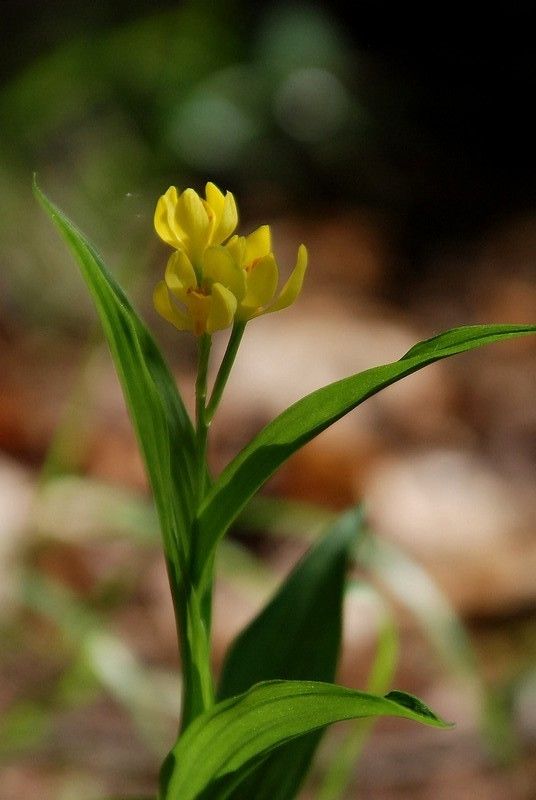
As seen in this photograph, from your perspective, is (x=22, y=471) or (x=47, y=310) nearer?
(x=22, y=471)

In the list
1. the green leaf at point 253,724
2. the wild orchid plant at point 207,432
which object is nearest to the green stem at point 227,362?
the wild orchid plant at point 207,432

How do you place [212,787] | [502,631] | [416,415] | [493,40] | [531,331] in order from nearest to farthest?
1. [531,331]
2. [212,787]
3. [502,631]
4. [416,415]
5. [493,40]

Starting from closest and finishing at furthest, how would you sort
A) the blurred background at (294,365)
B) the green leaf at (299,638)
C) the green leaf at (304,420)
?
1. the green leaf at (304,420)
2. the green leaf at (299,638)
3. the blurred background at (294,365)

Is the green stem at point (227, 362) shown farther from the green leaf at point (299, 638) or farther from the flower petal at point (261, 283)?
the green leaf at point (299, 638)

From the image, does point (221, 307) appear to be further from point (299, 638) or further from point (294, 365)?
point (294, 365)

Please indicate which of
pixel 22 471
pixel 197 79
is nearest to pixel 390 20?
pixel 197 79

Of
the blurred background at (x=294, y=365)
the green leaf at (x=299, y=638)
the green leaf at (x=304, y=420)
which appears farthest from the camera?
the blurred background at (x=294, y=365)

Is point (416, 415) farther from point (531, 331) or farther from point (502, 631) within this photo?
point (531, 331)
